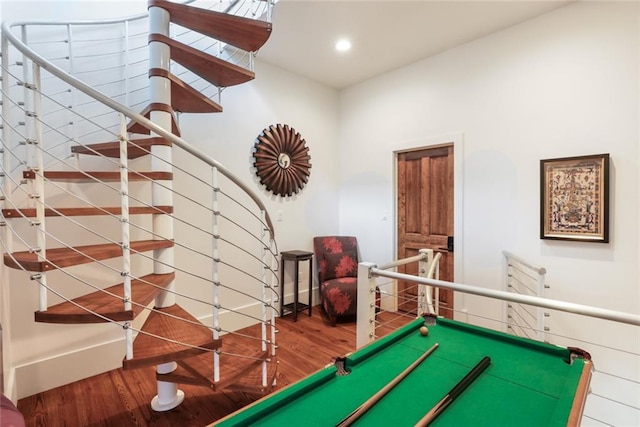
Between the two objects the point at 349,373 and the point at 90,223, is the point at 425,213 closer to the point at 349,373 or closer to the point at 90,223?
the point at 349,373

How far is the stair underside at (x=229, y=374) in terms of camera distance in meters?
1.68

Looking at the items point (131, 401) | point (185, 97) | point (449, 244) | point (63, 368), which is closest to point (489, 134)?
point (449, 244)

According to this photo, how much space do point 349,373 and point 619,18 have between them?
310cm

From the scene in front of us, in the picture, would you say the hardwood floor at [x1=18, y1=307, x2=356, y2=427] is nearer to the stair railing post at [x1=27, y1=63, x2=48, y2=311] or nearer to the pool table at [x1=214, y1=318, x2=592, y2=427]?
the stair railing post at [x1=27, y1=63, x2=48, y2=311]

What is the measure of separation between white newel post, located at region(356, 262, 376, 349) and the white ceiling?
216 cm

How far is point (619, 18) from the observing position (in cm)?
219

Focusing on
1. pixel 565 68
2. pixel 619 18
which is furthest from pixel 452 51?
pixel 619 18

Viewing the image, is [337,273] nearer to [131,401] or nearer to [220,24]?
[131,401]

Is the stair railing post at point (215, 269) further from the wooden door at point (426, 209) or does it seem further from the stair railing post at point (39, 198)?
the wooden door at point (426, 209)

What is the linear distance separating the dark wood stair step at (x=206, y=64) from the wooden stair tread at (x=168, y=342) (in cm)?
164

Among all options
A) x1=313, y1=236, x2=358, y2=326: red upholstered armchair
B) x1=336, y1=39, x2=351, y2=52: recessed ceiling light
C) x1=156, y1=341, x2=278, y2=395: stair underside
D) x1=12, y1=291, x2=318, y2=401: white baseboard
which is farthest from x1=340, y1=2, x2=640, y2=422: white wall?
x1=12, y1=291, x2=318, y2=401: white baseboard

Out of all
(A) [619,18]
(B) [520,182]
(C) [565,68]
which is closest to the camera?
(A) [619,18]

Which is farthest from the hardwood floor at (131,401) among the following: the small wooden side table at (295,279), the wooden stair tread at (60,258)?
the wooden stair tread at (60,258)

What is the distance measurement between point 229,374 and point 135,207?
1110 mm
